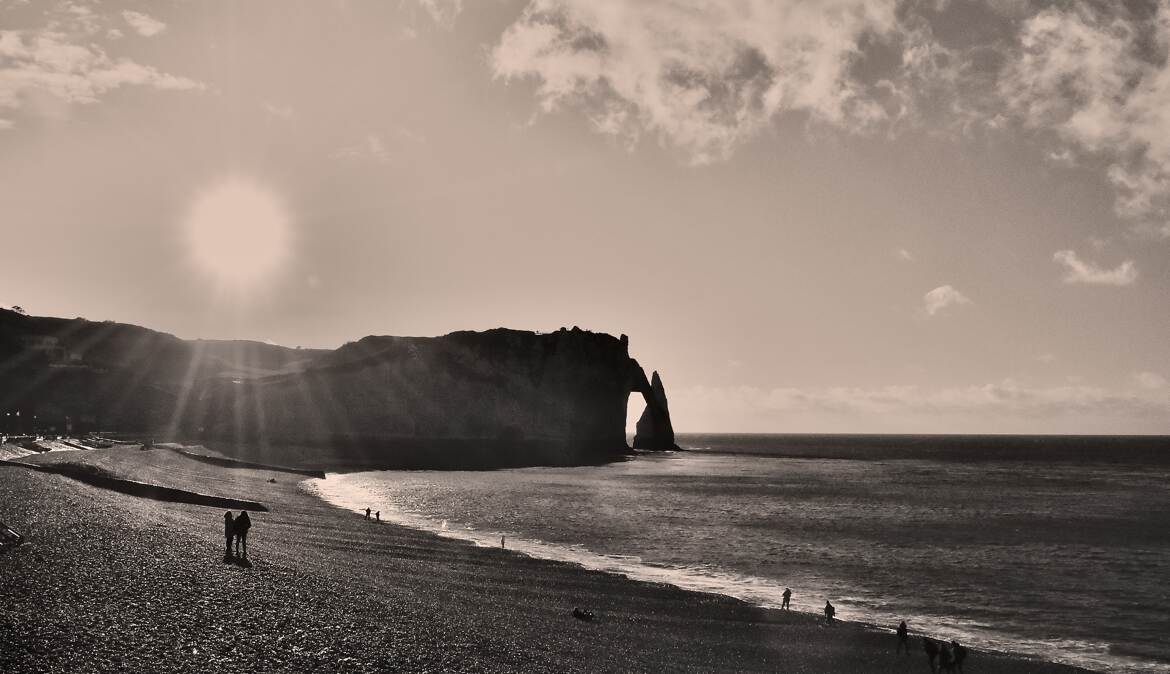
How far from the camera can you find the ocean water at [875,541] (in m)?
26.3

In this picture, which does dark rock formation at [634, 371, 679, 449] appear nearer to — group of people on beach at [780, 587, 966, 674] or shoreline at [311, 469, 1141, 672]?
shoreline at [311, 469, 1141, 672]

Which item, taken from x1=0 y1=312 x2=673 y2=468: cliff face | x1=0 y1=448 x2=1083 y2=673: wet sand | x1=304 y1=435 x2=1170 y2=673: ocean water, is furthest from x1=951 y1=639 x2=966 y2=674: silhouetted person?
x1=0 y1=312 x2=673 y2=468: cliff face

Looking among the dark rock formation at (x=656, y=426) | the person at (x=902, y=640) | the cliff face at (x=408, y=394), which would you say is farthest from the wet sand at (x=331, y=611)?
the dark rock formation at (x=656, y=426)

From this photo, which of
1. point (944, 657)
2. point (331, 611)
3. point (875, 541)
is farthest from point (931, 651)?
point (875, 541)

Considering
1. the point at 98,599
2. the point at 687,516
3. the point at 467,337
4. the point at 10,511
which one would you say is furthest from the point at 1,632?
the point at 467,337

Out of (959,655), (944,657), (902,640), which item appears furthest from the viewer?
(902,640)

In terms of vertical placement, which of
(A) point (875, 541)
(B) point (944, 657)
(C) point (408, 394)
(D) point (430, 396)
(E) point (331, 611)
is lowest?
(A) point (875, 541)

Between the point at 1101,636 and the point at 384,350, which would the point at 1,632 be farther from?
the point at 384,350

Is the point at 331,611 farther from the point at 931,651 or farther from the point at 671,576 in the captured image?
the point at 671,576

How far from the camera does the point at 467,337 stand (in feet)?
427

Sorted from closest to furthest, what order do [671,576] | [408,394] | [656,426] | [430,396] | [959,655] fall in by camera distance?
[959,655] → [671,576] → [408,394] → [430,396] → [656,426]

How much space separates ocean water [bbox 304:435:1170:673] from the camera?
2628 centimetres

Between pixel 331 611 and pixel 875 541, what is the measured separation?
35112 mm

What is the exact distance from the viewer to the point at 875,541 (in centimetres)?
4294
